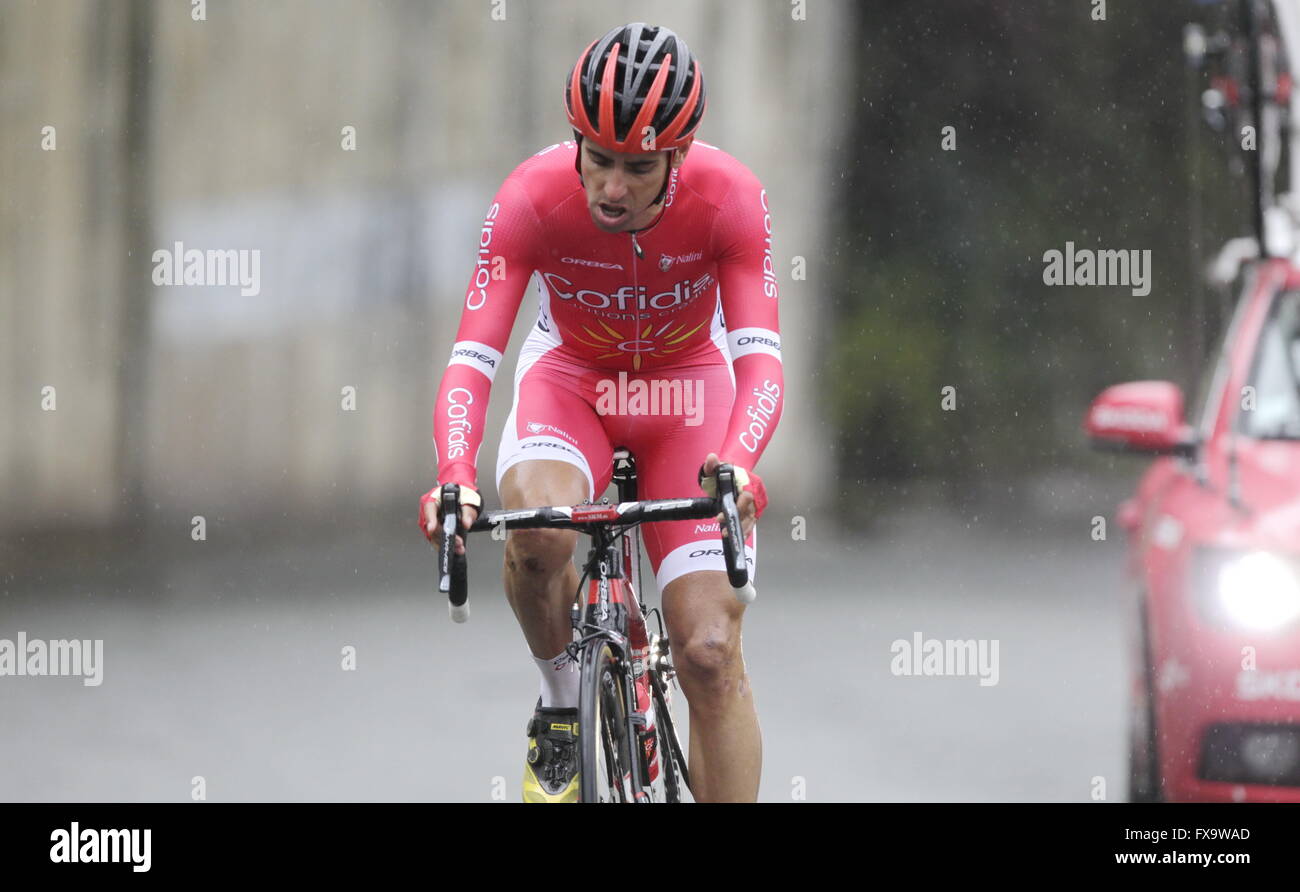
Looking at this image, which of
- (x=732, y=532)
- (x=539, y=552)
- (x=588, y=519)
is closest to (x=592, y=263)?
(x=539, y=552)

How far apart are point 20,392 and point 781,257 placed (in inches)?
171

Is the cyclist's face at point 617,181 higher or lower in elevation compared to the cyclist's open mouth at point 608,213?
higher

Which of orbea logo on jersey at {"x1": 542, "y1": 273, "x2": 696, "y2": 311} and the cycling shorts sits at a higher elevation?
orbea logo on jersey at {"x1": 542, "y1": 273, "x2": 696, "y2": 311}

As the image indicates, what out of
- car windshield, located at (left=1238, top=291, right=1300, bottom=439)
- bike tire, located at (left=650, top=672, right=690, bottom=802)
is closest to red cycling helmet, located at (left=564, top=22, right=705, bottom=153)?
bike tire, located at (left=650, top=672, right=690, bottom=802)

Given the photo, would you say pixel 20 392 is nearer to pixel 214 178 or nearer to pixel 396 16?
pixel 214 178

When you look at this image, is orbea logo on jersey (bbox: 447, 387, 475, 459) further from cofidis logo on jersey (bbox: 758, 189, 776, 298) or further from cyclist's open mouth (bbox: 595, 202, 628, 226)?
cofidis logo on jersey (bbox: 758, 189, 776, 298)

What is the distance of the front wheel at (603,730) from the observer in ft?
10.5

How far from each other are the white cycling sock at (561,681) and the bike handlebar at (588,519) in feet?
1.77

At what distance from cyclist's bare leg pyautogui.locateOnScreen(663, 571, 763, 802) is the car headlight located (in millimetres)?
1211

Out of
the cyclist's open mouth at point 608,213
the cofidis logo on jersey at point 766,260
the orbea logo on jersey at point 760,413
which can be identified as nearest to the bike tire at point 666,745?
the orbea logo on jersey at point 760,413

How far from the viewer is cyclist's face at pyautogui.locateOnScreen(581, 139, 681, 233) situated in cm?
337

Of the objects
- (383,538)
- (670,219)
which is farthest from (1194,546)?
(383,538)

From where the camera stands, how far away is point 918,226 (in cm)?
1016

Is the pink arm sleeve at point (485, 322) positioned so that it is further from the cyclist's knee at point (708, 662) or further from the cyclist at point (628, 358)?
the cyclist's knee at point (708, 662)
